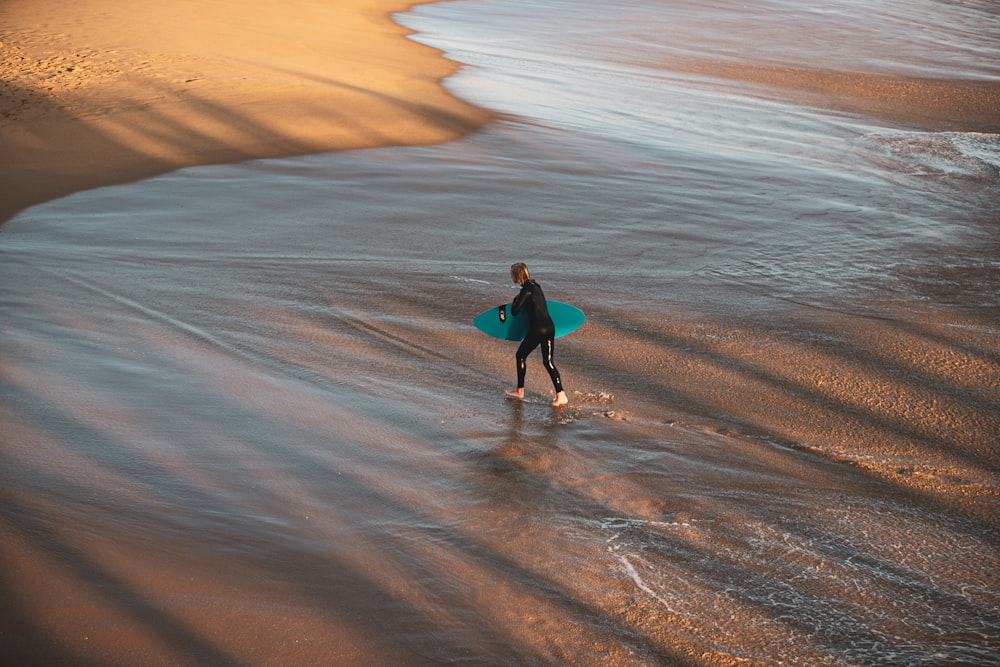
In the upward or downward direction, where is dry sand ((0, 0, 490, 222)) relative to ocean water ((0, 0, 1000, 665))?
upward

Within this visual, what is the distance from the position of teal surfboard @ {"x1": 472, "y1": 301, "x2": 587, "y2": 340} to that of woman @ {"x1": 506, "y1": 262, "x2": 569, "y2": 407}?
0.30 meters

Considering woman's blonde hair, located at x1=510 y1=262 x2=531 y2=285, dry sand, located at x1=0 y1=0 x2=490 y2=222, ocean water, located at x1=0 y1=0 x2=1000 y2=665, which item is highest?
dry sand, located at x1=0 y1=0 x2=490 y2=222

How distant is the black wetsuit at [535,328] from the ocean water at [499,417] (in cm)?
44

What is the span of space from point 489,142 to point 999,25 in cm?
3352

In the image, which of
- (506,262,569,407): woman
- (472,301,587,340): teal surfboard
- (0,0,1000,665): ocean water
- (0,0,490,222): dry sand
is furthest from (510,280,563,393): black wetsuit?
(0,0,490,222): dry sand

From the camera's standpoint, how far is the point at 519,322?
33.1 feet

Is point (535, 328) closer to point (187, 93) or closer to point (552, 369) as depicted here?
point (552, 369)

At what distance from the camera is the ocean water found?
663cm

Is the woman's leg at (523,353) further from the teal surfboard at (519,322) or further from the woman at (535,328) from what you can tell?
the teal surfboard at (519,322)

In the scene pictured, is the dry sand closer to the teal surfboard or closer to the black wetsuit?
the teal surfboard

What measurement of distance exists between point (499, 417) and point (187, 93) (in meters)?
15.1

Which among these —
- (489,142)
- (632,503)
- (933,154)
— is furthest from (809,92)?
(632,503)

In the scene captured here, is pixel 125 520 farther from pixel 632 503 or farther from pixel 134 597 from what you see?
pixel 632 503

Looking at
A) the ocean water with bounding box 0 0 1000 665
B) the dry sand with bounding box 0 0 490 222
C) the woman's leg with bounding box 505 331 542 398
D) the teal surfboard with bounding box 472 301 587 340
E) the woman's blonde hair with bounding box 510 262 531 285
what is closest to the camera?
the ocean water with bounding box 0 0 1000 665
